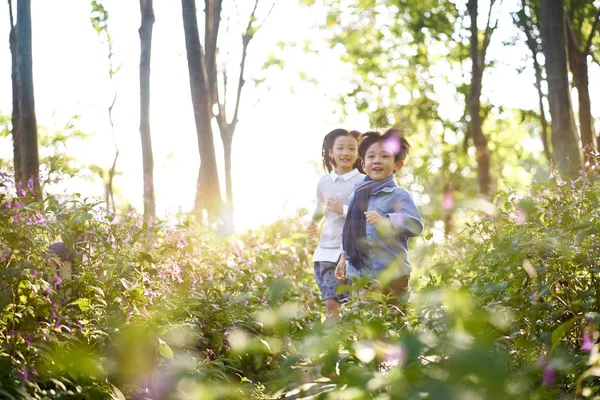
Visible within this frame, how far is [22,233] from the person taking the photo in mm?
3457

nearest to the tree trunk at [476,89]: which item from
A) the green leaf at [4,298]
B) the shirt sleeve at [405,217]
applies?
the shirt sleeve at [405,217]

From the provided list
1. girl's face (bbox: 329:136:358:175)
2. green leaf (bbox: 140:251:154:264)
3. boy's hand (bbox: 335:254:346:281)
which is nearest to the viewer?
green leaf (bbox: 140:251:154:264)

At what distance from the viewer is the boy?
16.4 feet

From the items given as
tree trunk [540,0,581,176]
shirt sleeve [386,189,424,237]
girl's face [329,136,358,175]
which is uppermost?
tree trunk [540,0,581,176]

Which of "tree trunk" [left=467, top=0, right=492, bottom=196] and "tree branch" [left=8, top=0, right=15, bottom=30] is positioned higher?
"tree branch" [left=8, top=0, right=15, bottom=30]

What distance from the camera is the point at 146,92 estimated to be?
42.5 ft

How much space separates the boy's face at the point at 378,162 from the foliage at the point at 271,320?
0.85m

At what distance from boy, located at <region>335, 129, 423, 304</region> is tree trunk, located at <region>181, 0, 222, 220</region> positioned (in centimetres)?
476

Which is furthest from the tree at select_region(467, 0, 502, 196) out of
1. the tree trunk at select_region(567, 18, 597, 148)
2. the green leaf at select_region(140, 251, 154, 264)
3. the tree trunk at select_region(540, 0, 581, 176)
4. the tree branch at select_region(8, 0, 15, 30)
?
the green leaf at select_region(140, 251, 154, 264)

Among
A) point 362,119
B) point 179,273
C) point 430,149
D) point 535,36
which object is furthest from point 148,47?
point 430,149

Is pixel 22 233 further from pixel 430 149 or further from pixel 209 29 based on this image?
pixel 430 149

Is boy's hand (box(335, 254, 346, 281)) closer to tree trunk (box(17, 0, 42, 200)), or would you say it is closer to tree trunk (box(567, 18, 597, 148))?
tree trunk (box(17, 0, 42, 200))

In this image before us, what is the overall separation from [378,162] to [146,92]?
27.9 ft

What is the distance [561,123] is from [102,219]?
7.09 metres
